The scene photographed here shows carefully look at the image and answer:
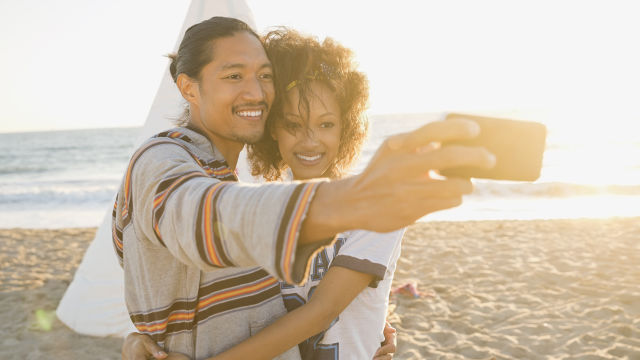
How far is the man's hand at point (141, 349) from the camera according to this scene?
1323mm

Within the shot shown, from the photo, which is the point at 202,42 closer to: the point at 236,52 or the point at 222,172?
the point at 236,52

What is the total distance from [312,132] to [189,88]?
59 cm

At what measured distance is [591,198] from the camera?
467 inches

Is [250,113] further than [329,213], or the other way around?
[250,113]

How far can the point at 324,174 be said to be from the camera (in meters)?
2.24

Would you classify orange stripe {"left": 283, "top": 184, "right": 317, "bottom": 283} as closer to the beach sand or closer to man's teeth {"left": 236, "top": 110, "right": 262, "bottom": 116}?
man's teeth {"left": 236, "top": 110, "right": 262, "bottom": 116}

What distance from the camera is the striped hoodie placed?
77cm

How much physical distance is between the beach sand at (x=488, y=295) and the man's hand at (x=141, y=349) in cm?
265

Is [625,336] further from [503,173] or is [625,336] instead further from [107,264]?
[107,264]

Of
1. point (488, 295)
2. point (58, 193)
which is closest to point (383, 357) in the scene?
point (488, 295)

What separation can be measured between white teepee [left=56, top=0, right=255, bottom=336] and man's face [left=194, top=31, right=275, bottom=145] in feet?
7.15

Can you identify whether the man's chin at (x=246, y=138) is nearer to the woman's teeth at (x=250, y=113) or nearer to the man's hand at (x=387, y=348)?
the woman's teeth at (x=250, y=113)

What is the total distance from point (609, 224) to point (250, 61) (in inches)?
343

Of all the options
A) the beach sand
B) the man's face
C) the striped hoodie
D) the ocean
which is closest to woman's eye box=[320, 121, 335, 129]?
the man's face
